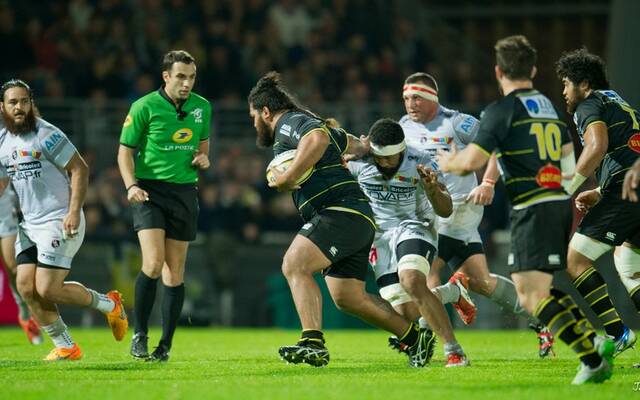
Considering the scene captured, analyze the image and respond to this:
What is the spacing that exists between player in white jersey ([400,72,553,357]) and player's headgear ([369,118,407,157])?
0.78 metres

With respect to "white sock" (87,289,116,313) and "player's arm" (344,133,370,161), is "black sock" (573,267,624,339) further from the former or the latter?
"white sock" (87,289,116,313)

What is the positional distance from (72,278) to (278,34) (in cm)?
674

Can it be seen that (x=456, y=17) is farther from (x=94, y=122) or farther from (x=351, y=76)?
(x=94, y=122)

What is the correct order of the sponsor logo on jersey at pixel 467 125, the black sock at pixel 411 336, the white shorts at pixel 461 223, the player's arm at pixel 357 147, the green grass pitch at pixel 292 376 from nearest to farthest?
the green grass pitch at pixel 292 376 → the black sock at pixel 411 336 → the player's arm at pixel 357 147 → the sponsor logo on jersey at pixel 467 125 → the white shorts at pixel 461 223

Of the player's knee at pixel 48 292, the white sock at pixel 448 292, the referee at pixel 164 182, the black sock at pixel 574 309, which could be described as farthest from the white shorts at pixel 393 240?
the player's knee at pixel 48 292

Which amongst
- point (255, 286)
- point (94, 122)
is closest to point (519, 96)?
point (255, 286)

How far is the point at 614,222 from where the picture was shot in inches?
370

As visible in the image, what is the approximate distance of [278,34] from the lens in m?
21.6

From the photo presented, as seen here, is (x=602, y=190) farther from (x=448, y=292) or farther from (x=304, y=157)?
(x=304, y=157)

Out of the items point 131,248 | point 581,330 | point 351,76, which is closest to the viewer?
point 581,330

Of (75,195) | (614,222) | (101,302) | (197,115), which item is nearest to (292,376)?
(101,302)

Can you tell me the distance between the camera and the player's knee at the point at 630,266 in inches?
387

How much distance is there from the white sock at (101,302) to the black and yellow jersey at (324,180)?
2276 millimetres

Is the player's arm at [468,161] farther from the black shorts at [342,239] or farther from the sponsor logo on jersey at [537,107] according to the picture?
the black shorts at [342,239]
